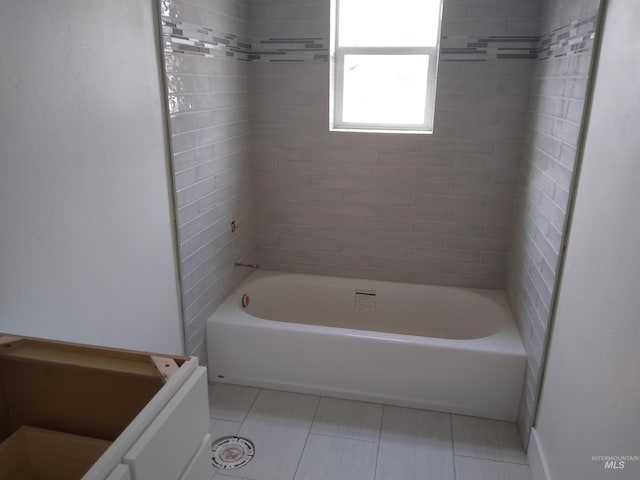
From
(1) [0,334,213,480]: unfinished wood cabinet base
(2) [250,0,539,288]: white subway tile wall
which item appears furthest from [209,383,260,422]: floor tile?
(1) [0,334,213,480]: unfinished wood cabinet base

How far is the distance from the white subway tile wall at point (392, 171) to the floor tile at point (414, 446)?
3.12 feet

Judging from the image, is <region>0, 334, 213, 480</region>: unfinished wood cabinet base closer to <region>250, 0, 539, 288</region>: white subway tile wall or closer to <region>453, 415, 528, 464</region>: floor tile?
<region>453, 415, 528, 464</region>: floor tile

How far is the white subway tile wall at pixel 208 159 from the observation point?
7.14 ft

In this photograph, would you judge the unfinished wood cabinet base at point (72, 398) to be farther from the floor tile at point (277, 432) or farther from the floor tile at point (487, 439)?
the floor tile at point (487, 439)

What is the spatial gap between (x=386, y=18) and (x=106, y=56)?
1.80m

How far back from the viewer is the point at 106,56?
1.66 m

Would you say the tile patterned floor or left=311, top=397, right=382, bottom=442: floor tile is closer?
the tile patterned floor

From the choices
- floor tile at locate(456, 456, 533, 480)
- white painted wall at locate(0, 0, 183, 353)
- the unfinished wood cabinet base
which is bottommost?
floor tile at locate(456, 456, 533, 480)

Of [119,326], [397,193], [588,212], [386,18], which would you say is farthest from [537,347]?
[386,18]

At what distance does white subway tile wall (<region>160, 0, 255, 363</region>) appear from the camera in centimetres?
218

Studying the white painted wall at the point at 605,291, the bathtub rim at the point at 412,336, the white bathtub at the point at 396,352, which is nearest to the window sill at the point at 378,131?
the white bathtub at the point at 396,352

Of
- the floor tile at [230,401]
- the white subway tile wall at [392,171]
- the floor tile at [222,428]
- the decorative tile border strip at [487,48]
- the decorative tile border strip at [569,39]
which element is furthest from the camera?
the white subway tile wall at [392,171]

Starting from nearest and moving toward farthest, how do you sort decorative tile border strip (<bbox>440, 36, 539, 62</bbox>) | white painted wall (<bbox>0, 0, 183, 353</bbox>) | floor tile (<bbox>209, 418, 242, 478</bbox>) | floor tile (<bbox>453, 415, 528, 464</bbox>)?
white painted wall (<bbox>0, 0, 183, 353</bbox>) < floor tile (<bbox>453, 415, 528, 464</bbox>) < floor tile (<bbox>209, 418, 242, 478</bbox>) < decorative tile border strip (<bbox>440, 36, 539, 62</bbox>)

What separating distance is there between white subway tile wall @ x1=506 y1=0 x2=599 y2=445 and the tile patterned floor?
Answer: 9.0 inches
